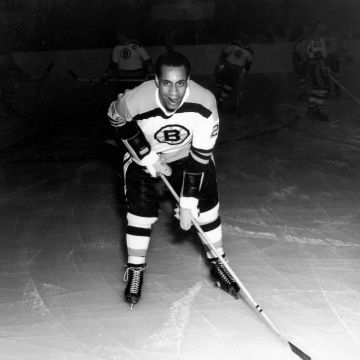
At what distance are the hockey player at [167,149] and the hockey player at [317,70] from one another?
5181 mm

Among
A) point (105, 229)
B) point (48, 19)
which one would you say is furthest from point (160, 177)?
point (48, 19)

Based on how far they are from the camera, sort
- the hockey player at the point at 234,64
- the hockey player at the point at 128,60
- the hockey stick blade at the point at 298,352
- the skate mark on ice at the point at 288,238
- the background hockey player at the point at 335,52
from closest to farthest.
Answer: the hockey stick blade at the point at 298,352
the skate mark on ice at the point at 288,238
the hockey player at the point at 128,60
the hockey player at the point at 234,64
the background hockey player at the point at 335,52

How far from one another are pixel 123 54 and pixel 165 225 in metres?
4.35

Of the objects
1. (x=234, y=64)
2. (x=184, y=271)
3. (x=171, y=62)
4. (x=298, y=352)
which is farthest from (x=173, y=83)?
(x=234, y=64)

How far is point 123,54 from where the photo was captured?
24.4 ft

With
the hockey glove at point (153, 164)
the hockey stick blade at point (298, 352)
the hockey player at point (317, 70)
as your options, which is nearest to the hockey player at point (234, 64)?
the hockey player at point (317, 70)

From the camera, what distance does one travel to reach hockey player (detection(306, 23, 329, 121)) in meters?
7.47

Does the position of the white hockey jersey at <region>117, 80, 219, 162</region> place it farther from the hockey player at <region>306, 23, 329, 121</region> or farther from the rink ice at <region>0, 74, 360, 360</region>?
the hockey player at <region>306, 23, 329, 121</region>

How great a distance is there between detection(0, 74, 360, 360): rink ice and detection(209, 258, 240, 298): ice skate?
46mm

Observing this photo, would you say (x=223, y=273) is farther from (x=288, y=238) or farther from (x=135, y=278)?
(x=288, y=238)

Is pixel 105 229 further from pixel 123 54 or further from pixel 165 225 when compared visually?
pixel 123 54

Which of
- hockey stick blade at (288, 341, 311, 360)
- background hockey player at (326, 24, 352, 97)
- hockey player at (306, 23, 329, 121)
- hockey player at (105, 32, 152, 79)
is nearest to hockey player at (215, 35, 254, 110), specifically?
hockey player at (306, 23, 329, 121)

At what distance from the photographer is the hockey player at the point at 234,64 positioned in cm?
827

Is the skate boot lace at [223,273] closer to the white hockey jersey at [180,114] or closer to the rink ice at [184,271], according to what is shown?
the rink ice at [184,271]
